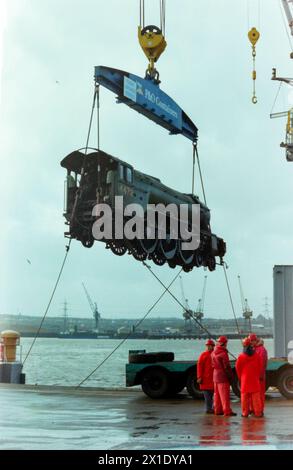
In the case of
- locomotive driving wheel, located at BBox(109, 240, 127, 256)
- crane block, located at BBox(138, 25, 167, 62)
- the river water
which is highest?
crane block, located at BBox(138, 25, 167, 62)

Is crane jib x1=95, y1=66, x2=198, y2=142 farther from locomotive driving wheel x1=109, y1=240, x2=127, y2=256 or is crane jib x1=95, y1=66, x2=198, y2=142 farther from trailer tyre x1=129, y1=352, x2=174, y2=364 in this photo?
trailer tyre x1=129, y1=352, x2=174, y2=364

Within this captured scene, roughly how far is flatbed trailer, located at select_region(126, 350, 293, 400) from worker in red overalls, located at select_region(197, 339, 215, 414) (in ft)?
7.22

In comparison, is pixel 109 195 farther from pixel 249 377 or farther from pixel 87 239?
pixel 249 377

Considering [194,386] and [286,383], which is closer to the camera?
[286,383]

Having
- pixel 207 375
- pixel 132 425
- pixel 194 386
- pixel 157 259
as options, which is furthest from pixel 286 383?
pixel 157 259

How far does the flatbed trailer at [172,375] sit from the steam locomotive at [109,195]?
639cm

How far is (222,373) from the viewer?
39.8 ft

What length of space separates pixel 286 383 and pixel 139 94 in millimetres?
9490

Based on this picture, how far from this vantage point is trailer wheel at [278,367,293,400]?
580 inches

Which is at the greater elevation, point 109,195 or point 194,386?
point 109,195

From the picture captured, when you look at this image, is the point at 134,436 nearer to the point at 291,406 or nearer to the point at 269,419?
the point at 269,419

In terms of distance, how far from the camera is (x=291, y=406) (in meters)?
13.7

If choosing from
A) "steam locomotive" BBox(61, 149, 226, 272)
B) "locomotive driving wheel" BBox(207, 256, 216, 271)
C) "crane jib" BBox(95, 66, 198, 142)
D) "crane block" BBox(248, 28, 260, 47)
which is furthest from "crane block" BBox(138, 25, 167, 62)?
"locomotive driving wheel" BBox(207, 256, 216, 271)
